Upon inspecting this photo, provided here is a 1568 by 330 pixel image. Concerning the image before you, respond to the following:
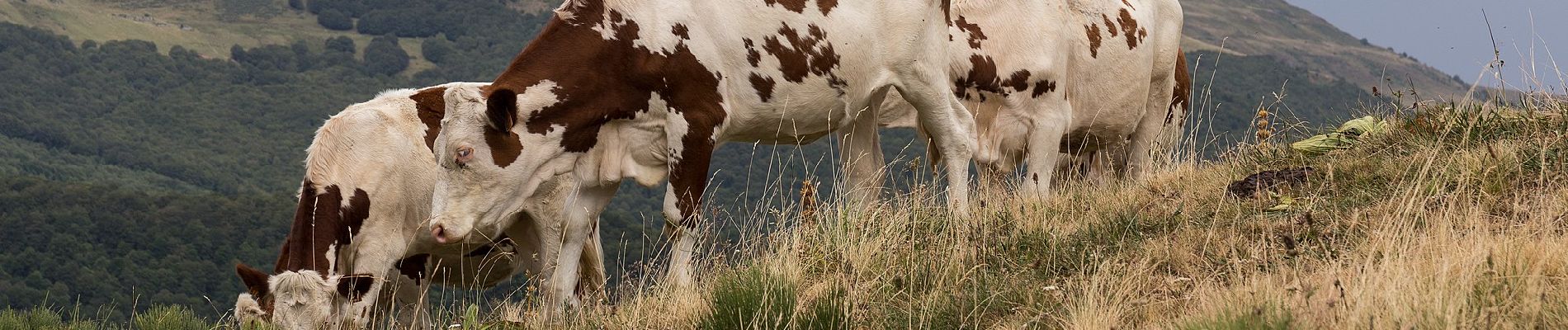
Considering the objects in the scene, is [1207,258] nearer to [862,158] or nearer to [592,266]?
[862,158]

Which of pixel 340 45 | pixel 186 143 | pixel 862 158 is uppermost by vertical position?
pixel 862 158

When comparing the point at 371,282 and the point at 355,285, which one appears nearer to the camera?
the point at 355,285

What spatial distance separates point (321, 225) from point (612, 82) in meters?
2.43

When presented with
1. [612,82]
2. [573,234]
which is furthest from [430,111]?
[612,82]

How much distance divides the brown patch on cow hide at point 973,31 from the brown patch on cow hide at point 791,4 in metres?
2.11

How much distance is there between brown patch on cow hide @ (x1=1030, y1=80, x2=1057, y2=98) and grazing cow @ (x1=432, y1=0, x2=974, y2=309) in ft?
6.92

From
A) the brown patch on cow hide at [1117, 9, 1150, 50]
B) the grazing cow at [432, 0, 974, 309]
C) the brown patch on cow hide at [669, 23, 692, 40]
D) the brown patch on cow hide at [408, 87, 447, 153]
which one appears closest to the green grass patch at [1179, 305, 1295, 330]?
the grazing cow at [432, 0, 974, 309]

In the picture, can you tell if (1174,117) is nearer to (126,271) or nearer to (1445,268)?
(1445,268)

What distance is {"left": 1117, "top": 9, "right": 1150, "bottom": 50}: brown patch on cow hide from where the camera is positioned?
404 inches

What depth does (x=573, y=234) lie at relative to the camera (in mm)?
7367

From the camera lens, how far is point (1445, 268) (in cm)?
444

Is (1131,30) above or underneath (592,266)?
above

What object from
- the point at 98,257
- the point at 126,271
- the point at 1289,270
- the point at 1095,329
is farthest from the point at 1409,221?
the point at 98,257

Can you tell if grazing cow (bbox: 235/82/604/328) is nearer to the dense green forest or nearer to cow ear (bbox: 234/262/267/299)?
cow ear (bbox: 234/262/267/299)
